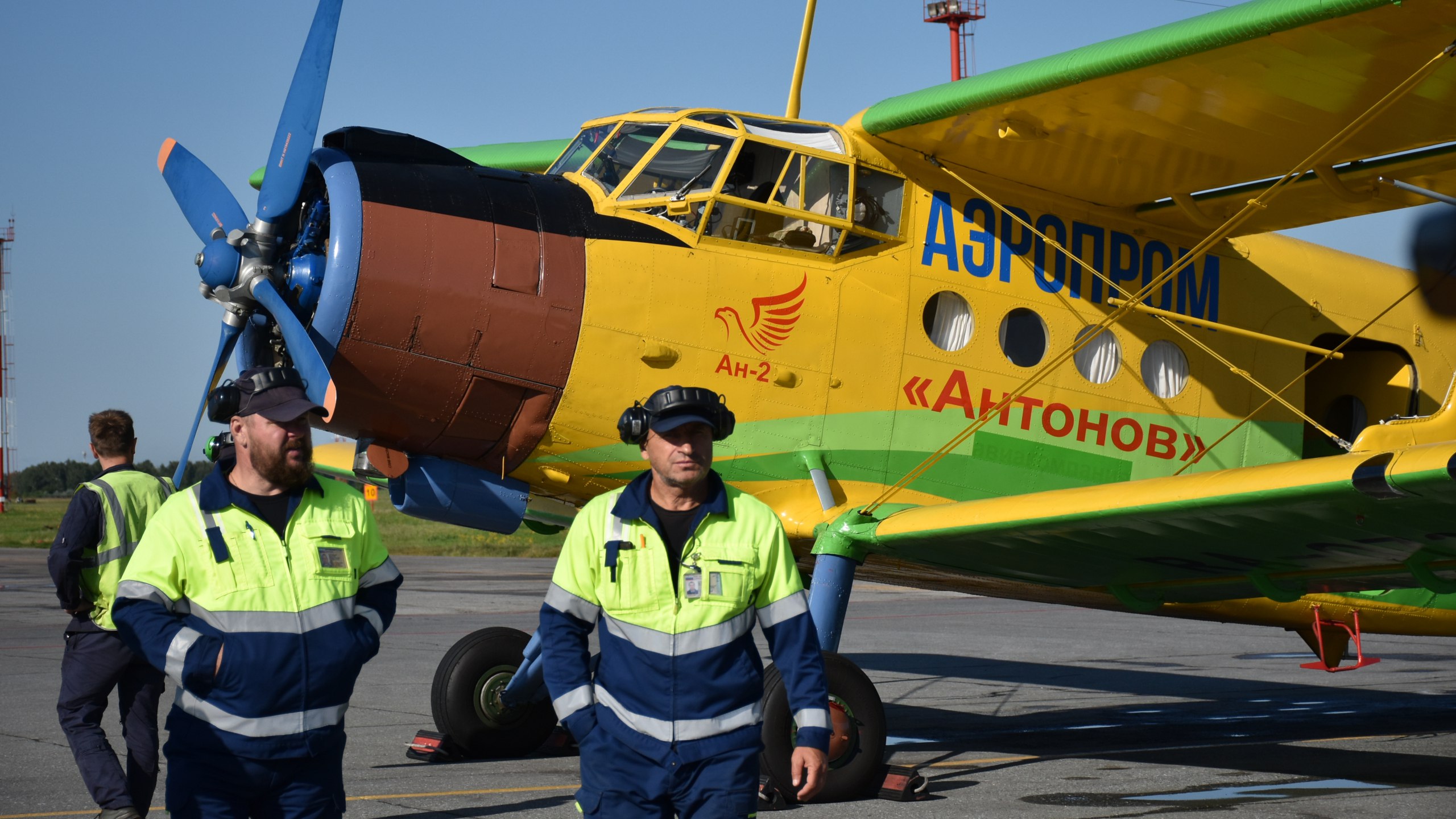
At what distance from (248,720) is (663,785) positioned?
3.61ft

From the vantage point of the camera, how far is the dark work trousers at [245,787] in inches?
142

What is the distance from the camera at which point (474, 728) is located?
848 cm

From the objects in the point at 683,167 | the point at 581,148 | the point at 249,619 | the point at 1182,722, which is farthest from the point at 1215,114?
the point at 249,619

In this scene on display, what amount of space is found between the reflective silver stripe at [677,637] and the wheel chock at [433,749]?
4791 mm

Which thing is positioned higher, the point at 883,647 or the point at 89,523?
the point at 89,523

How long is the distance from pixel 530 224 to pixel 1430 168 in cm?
569

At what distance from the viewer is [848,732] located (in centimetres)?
706

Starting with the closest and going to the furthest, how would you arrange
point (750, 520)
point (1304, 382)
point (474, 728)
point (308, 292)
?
point (750, 520)
point (308, 292)
point (474, 728)
point (1304, 382)

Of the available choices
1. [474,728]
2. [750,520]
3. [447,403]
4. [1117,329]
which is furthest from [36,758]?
[1117,329]

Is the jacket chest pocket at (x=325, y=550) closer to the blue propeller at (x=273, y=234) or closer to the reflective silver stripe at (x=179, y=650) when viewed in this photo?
the reflective silver stripe at (x=179, y=650)

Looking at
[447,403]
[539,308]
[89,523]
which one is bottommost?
[89,523]

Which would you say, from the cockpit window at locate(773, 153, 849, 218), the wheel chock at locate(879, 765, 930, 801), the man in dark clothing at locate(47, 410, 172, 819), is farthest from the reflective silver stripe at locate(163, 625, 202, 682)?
the cockpit window at locate(773, 153, 849, 218)

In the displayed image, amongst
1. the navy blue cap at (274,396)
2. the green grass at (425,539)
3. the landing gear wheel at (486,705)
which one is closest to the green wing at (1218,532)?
the landing gear wheel at (486,705)

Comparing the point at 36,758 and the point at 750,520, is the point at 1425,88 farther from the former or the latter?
the point at 36,758
